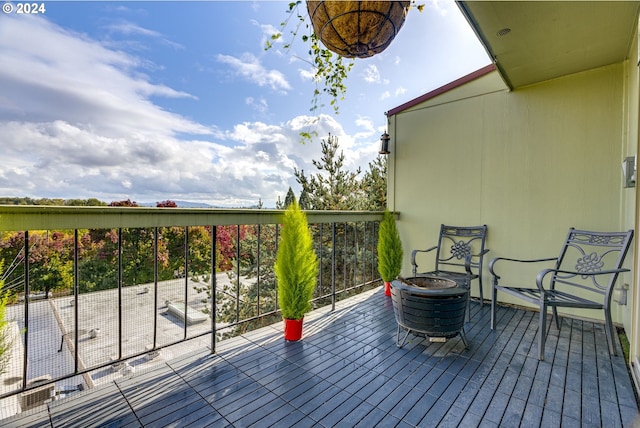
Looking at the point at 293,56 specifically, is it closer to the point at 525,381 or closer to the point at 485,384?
the point at 485,384

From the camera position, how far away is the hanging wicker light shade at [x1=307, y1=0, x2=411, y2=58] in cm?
146

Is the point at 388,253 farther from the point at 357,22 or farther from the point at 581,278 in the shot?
the point at 357,22

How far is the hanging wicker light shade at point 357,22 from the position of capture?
1.46 meters

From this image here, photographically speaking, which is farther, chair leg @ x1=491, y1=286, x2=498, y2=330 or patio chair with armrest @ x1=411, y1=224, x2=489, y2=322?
patio chair with armrest @ x1=411, y1=224, x2=489, y2=322

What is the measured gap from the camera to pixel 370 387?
77.8 inches

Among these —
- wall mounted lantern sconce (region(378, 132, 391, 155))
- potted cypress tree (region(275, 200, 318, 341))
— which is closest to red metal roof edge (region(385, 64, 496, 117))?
wall mounted lantern sconce (region(378, 132, 391, 155))

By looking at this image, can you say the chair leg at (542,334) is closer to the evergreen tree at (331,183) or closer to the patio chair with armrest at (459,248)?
the patio chair with armrest at (459,248)

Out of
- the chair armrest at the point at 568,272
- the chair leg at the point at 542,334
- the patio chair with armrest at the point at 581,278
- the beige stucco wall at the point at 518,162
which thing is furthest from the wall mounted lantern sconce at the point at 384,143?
the chair leg at the point at 542,334

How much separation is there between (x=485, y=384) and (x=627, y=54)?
3417 millimetres

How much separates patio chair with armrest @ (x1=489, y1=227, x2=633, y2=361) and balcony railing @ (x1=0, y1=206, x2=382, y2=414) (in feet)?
5.89

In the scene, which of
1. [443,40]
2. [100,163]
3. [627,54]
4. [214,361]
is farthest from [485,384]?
Result: [100,163]

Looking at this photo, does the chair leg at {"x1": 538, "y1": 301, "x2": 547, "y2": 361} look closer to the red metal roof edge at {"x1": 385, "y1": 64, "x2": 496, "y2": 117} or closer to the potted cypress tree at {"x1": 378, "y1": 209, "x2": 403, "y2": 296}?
the potted cypress tree at {"x1": 378, "y1": 209, "x2": 403, "y2": 296}

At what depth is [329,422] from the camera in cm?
165

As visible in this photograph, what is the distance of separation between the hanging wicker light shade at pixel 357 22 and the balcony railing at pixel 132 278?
150cm
